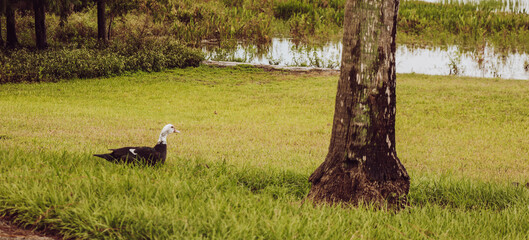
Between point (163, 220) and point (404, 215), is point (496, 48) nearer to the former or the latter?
point (404, 215)

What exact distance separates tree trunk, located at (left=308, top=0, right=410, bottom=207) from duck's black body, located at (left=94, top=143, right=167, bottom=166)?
1.87 meters

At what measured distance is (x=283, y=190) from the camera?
207 inches

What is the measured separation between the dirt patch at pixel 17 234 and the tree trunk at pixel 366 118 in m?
2.50

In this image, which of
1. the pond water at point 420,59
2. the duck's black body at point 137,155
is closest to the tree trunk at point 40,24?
the pond water at point 420,59

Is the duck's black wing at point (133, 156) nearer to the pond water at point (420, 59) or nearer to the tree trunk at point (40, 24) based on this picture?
the tree trunk at point (40, 24)

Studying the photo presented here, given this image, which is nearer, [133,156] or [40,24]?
[133,156]

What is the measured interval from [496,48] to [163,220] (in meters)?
23.3

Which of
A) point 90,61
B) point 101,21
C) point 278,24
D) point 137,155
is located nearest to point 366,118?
point 137,155

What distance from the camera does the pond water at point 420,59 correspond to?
1950cm

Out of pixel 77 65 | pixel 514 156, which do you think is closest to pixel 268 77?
pixel 77 65

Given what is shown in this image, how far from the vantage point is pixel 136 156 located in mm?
5434

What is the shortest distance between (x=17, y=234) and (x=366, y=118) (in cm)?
311

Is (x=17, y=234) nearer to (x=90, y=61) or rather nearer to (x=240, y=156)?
(x=240, y=156)

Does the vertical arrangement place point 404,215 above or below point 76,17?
below
